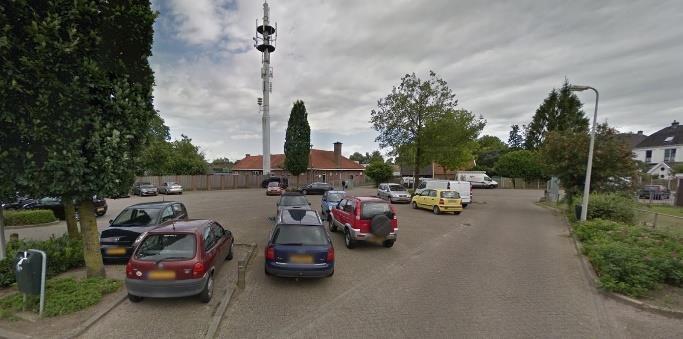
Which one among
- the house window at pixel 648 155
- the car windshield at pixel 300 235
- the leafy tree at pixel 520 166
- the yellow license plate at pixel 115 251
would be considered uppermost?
the house window at pixel 648 155

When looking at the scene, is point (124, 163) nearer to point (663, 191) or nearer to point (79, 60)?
point (79, 60)

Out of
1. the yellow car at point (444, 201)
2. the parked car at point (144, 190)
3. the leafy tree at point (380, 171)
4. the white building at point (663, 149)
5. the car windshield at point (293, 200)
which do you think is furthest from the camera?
the leafy tree at point (380, 171)

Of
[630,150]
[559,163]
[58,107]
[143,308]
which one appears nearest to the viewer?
[58,107]

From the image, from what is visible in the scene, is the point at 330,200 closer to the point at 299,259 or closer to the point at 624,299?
the point at 299,259

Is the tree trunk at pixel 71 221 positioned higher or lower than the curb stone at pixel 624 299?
higher

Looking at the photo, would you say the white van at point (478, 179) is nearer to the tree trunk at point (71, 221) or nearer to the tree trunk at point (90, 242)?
the tree trunk at point (71, 221)

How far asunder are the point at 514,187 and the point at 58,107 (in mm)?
47239

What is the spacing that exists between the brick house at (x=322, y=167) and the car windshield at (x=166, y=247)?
1397 inches

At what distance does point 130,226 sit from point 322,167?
37.0 m

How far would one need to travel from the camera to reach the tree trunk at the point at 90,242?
5672mm

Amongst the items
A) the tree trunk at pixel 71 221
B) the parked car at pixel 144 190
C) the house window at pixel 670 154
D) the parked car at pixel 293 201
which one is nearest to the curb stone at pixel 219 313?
the tree trunk at pixel 71 221

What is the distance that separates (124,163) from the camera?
5305 mm

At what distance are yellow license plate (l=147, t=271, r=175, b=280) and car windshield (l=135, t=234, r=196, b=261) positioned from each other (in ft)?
0.73

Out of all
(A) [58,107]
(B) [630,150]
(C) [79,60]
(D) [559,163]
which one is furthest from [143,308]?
(B) [630,150]
